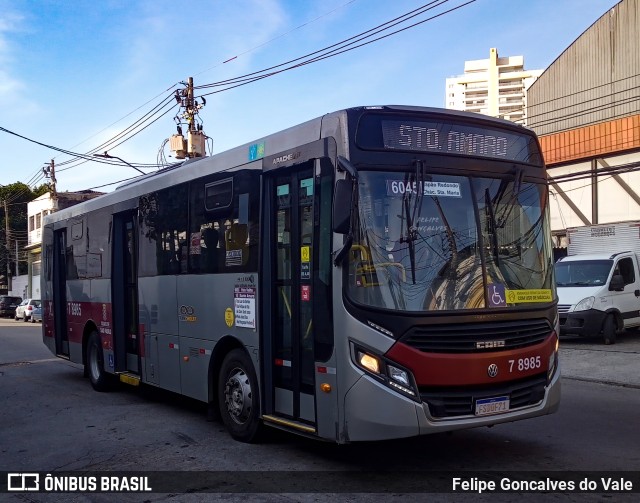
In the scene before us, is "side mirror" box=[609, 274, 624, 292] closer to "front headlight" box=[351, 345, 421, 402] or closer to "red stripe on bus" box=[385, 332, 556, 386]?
"red stripe on bus" box=[385, 332, 556, 386]

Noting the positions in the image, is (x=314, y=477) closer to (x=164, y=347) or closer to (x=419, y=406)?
(x=419, y=406)

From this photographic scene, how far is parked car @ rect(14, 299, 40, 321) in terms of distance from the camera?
4213cm

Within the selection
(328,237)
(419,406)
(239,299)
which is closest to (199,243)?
(239,299)

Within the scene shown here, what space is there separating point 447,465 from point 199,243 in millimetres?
3983

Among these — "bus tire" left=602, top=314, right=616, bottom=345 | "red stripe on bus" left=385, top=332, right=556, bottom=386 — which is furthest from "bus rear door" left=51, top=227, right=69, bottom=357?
"bus tire" left=602, top=314, right=616, bottom=345

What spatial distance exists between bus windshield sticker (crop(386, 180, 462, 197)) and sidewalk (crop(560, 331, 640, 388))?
275 inches

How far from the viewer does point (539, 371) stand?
6.31m

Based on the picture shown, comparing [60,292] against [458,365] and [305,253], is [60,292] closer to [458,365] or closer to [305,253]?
[305,253]

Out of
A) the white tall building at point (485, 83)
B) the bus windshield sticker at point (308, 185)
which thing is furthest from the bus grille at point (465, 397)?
the white tall building at point (485, 83)

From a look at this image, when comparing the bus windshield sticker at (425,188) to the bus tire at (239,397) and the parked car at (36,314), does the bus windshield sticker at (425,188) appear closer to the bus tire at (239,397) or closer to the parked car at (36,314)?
the bus tire at (239,397)

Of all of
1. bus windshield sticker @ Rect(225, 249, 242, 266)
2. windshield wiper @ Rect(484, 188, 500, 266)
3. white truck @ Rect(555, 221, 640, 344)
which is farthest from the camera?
white truck @ Rect(555, 221, 640, 344)

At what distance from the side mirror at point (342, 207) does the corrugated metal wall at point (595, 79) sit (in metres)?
22.2

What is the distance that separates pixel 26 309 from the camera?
4341 cm

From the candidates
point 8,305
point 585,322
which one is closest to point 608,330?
point 585,322
